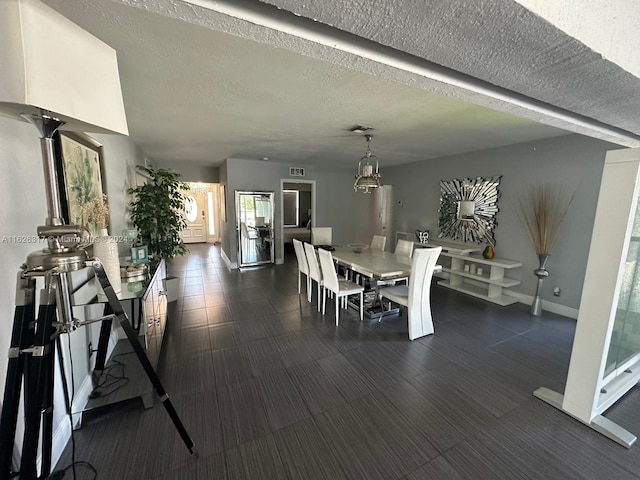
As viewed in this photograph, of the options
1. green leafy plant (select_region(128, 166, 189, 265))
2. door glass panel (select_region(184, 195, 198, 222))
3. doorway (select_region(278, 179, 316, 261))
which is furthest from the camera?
door glass panel (select_region(184, 195, 198, 222))

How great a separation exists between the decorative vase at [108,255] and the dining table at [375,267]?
8.04ft

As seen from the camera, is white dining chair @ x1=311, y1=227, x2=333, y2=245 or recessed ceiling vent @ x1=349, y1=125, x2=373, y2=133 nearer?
recessed ceiling vent @ x1=349, y1=125, x2=373, y2=133

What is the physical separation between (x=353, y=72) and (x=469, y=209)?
3.85 metres

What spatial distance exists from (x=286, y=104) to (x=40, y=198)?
6.39ft

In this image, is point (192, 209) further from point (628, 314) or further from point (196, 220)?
point (628, 314)

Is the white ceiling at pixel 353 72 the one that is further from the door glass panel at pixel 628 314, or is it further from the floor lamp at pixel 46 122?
the door glass panel at pixel 628 314

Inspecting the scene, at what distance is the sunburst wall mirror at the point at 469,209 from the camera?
4.36 m

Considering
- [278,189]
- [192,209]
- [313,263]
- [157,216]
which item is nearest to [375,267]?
[313,263]

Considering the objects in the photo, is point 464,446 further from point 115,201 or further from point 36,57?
point 115,201

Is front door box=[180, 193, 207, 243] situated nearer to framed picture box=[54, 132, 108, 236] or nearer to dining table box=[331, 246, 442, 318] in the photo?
dining table box=[331, 246, 442, 318]

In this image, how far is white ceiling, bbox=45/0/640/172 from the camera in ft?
1.89

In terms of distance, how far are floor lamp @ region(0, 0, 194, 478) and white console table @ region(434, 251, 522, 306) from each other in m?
4.72

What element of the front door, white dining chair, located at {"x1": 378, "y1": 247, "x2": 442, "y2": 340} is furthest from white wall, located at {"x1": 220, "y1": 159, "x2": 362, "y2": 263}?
white dining chair, located at {"x1": 378, "y1": 247, "x2": 442, "y2": 340}

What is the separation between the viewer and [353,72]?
6.09 feet
